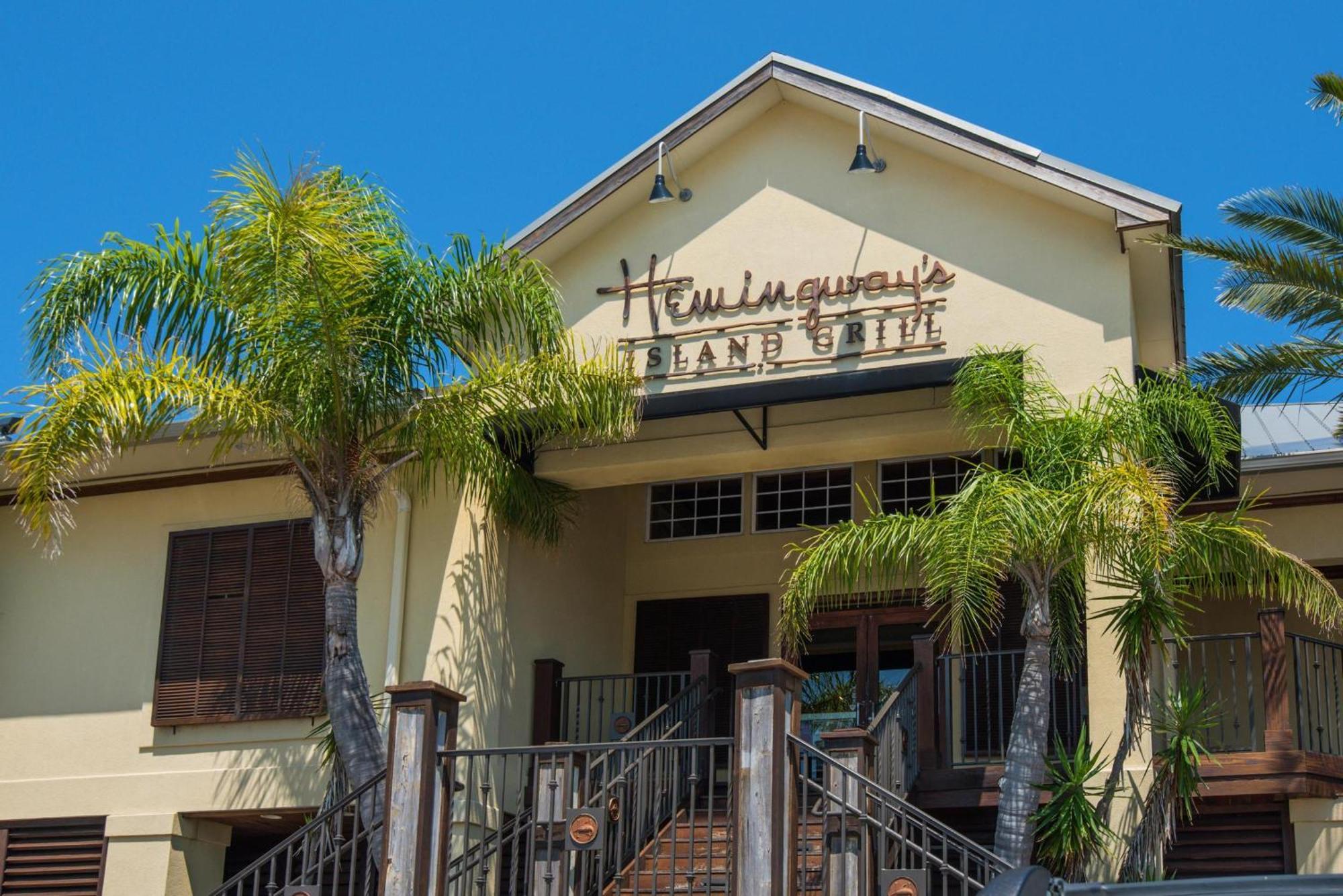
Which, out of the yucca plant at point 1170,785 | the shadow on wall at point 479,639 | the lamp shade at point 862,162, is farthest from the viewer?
the shadow on wall at point 479,639

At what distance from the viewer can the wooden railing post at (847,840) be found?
10.8 meters

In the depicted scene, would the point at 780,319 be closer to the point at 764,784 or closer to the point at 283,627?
the point at 764,784

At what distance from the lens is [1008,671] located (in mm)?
15141

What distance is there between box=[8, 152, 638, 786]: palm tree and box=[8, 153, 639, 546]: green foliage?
14mm

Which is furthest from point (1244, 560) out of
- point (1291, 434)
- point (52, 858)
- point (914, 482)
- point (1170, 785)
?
point (52, 858)

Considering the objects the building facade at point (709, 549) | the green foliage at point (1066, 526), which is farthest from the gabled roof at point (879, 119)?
the green foliage at point (1066, 526)

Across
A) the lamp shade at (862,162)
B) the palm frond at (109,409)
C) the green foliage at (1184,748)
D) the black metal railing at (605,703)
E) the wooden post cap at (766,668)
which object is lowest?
the green foliage at (1184,748)

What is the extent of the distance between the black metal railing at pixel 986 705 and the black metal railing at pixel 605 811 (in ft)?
6.59

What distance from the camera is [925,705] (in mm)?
13742

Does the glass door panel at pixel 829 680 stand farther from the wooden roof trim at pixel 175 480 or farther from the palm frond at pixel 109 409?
the palm frond at pixel 109 409

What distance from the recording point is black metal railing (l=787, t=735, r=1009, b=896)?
10.3 m

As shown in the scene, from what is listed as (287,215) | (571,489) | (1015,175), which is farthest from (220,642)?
(1015,175)

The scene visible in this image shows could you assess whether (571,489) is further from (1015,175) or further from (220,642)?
(1015,175)

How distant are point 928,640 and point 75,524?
28.0 ft
